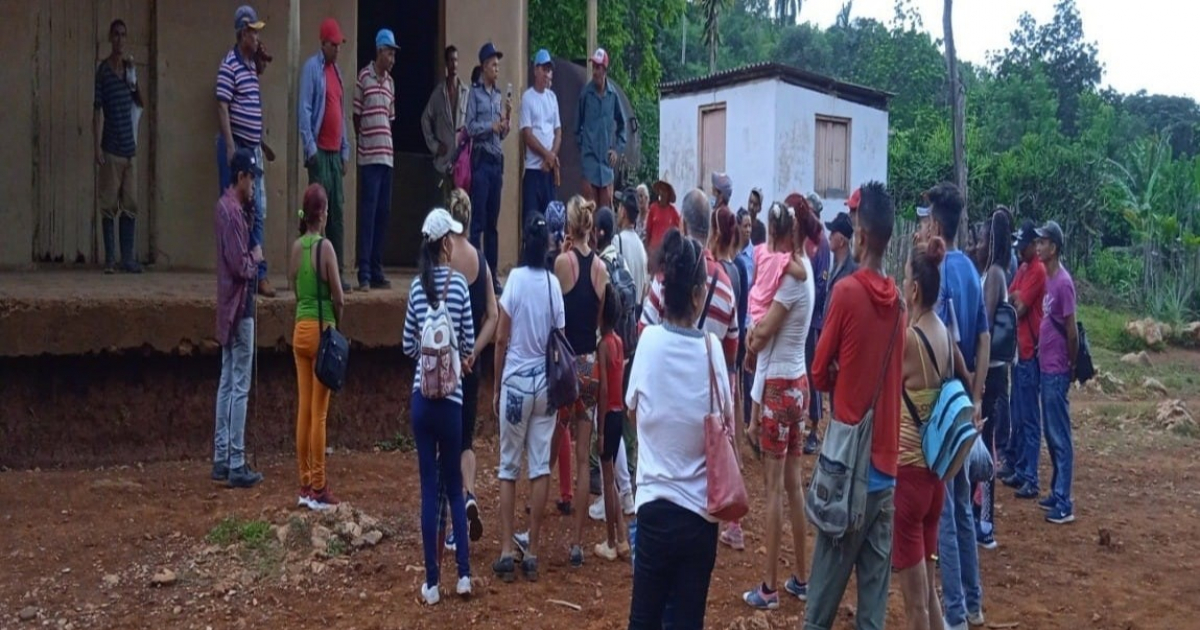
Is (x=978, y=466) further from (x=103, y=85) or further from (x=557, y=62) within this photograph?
(x=557, y=62)

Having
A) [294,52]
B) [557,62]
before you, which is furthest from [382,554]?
[557,62]

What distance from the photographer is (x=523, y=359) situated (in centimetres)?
616

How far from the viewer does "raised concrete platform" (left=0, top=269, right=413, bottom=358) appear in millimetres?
7652

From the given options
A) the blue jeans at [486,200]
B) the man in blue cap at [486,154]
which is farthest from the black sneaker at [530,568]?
the man in blue cap at [486,154]

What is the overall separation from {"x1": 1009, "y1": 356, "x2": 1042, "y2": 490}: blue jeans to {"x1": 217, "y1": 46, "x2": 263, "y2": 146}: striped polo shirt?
628 cm

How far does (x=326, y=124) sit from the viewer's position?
878 cm

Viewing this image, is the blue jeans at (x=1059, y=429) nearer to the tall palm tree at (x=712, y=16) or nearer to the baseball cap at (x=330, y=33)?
the baseball cap at (x=330, y=33)

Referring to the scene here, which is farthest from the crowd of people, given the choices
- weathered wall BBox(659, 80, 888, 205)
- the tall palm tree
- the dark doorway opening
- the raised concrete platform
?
the tall palm tree

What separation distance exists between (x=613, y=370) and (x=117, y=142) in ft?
17.0

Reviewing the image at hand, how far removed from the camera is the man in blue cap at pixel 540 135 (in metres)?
10.4

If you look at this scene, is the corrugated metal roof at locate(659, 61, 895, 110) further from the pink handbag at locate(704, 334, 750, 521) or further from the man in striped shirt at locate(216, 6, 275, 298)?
the pink handbag at locate(704, 334, 750, 521)

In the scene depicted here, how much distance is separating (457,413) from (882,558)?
7.62ft

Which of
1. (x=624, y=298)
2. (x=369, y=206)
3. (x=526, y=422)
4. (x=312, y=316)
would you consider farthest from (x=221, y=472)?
(x=624, y=298)

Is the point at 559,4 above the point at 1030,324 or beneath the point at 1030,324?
above
